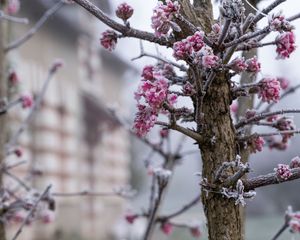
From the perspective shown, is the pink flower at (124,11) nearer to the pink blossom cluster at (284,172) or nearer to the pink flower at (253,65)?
the pink flower at (253,65)

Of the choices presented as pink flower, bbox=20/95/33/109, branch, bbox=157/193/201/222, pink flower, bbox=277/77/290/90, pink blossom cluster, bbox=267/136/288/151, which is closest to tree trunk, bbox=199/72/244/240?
pink blossom cluster, bbox=267/136/288/151

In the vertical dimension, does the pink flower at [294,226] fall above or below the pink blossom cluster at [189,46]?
below

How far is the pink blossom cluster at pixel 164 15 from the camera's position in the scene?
88 cm

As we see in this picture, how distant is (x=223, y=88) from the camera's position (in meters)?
0.95

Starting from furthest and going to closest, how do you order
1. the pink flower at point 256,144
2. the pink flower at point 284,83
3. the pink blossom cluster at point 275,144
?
the pink flower at point 284,83, the pink blossom cluster at point 275,144, the pink flower at point 256,144

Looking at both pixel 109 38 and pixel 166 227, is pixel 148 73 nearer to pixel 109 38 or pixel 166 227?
pixel 109 38

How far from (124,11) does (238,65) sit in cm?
20

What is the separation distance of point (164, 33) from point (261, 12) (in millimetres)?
145

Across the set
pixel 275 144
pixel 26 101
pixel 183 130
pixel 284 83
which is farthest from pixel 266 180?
pixel 26 101

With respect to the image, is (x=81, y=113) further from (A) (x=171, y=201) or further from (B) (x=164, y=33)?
(B) (x=164, y=33)

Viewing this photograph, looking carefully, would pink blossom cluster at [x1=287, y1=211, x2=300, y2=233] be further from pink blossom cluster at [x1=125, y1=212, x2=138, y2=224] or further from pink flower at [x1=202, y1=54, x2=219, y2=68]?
pink blossom cluster at [x1=125, y1=212, x2=138, y2=224]

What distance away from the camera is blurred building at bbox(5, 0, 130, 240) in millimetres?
7246

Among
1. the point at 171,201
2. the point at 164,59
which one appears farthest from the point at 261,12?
the point at 171,201

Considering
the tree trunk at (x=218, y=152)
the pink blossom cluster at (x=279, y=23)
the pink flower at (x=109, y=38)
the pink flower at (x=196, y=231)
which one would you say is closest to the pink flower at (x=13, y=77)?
the pink flower at (x=196, y=231)
